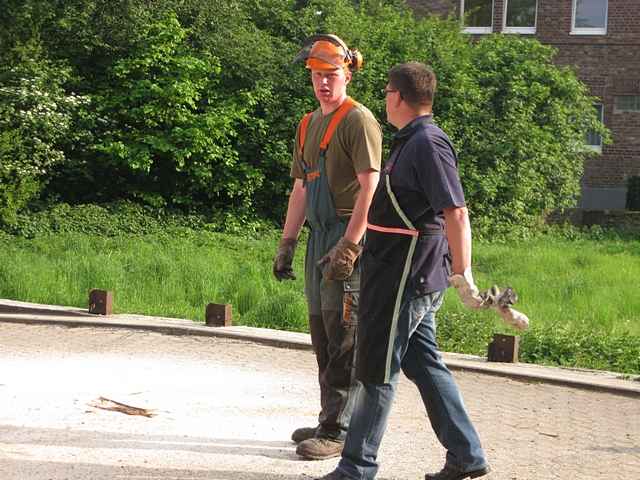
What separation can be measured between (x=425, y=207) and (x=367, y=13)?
20.1m

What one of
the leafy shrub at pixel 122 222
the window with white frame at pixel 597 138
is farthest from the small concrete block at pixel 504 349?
the window with white frame at pixel 597 138

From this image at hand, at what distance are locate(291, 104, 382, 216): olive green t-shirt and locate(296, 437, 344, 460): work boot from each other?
1168 mm

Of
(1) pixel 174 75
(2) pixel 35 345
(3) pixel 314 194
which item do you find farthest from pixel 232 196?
(3) pixel 314 194

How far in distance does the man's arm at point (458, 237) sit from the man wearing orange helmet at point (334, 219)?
81 centimetres

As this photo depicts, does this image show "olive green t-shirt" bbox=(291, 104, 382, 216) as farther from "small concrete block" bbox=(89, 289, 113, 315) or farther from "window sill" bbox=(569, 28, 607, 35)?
"window sill" bbox=(569, 28, 607, 35)

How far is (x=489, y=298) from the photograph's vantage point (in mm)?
4797

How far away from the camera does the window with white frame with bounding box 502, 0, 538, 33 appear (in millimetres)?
30531

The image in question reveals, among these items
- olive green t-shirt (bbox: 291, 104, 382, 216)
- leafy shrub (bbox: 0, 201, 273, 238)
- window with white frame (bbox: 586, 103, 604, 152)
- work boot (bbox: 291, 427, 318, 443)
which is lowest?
work boot (bbox: 291, 427, 318, 443)

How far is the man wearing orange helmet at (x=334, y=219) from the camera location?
571cm

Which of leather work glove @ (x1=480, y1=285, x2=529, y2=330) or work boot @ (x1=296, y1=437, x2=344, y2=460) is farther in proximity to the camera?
work boot @ (x1=296, y1=437, x2=344, y2=460)

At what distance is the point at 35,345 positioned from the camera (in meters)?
9.10

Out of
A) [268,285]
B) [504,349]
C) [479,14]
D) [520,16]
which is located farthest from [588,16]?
[504,349]

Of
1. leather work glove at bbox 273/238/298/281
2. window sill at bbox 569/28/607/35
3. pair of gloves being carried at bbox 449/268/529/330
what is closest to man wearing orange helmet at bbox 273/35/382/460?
leather work glove at bbox 273/238/298/281

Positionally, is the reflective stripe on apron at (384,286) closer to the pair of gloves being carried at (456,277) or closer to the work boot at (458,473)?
the pair of gloves being carried at (456,277)
